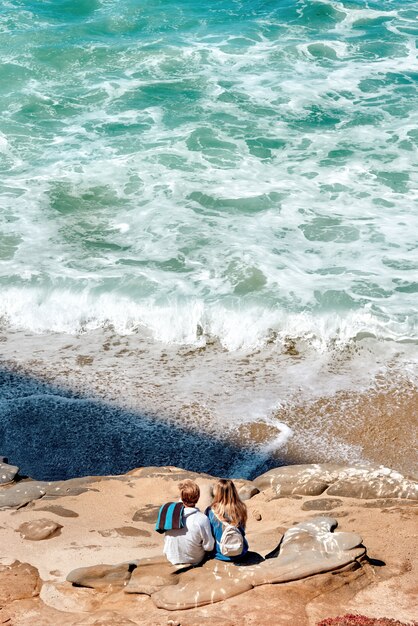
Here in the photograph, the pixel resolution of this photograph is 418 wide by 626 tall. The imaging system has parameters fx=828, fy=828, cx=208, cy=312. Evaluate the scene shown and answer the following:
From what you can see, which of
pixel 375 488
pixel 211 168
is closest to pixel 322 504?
pixel 375 488

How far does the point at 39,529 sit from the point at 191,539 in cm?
216

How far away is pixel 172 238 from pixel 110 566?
10.0 m

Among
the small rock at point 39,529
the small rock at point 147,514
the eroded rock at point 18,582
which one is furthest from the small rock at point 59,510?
the eroded rock at point 18,582

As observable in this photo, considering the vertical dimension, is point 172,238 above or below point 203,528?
below

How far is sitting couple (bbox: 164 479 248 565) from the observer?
23.2 ft

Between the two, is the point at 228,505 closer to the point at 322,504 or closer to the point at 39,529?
the point at 322,504

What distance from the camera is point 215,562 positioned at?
727cm

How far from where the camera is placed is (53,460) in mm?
11023

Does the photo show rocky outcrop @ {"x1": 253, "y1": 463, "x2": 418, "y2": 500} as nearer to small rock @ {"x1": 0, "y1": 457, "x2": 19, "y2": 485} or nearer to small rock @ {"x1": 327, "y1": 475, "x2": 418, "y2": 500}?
small rock @ {"x1": 327, "y1": 475, "x2": 418, "y2": 500}

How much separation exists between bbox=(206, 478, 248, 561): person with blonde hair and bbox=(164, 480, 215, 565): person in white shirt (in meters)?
0.08

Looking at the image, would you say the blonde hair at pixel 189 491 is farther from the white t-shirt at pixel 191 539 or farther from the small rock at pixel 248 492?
the small rock at pixel 248 492

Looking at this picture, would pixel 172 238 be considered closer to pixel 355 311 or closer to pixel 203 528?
pixel 355 311

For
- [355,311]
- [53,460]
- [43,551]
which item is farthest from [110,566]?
[355,311]

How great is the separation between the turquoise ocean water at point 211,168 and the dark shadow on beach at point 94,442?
2278 millimetres
